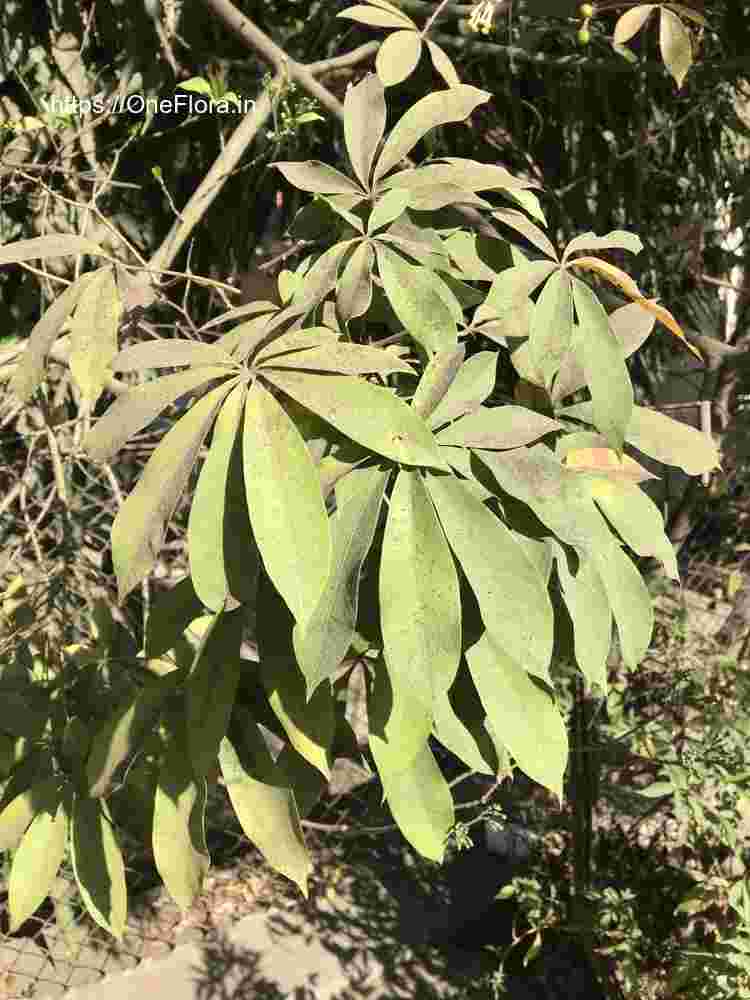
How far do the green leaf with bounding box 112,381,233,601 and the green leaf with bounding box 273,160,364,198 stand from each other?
411 millimetres

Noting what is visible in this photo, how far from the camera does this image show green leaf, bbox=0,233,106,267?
1158 mm

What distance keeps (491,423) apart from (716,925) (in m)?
1.79

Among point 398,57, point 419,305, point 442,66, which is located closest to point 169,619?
point 419,305

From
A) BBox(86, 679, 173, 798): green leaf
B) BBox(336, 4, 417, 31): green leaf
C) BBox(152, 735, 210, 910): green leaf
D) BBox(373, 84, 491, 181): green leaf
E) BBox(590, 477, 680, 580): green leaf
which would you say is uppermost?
BBox(336, 4, 417, 31): green leaf

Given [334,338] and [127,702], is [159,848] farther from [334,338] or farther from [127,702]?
[334,338]

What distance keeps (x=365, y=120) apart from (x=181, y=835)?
961 mm

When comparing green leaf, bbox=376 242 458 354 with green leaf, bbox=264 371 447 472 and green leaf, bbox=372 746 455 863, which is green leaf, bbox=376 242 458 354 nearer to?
green leaf, bbox=264 371 447 472

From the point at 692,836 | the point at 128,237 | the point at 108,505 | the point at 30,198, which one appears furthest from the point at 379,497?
→ the point at 128,237

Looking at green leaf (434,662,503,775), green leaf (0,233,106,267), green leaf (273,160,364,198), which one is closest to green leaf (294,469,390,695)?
green leaf (434,662,503,775)

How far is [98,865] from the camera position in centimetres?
120

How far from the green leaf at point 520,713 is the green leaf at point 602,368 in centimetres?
27

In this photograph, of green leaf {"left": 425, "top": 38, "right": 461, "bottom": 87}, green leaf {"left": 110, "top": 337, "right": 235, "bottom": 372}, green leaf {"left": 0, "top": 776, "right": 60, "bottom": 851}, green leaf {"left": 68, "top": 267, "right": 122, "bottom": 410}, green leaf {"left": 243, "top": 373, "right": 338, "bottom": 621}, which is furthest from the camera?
green leaf {"left": 425, "top": 38, "right": 461, "bottom": 87}

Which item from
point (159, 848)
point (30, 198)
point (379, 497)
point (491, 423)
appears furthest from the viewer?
point (30, 198)

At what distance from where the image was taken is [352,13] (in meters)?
1.68
